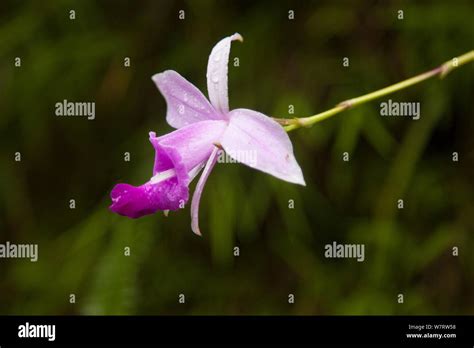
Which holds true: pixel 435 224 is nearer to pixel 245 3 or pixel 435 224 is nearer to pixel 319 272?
pixel 319 272

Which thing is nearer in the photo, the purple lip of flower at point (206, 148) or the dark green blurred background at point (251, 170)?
the purple lip of flower at point (206, 148)

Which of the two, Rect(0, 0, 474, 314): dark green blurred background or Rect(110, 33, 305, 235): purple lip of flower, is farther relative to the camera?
Rect(0, 0, 474, 314): dark green blurred background

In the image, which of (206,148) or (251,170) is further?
(251,170)

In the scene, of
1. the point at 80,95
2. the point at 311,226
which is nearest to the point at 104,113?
the point at 80,95

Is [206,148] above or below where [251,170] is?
below
